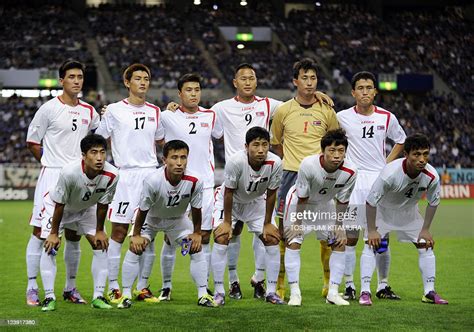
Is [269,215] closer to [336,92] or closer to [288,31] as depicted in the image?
[336,92]

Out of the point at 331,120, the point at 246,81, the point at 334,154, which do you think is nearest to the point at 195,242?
the point at 334,154

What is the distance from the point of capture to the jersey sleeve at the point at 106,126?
920 cm

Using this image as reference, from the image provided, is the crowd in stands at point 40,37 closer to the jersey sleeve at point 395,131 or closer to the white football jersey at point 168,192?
the jersey sleeve at point 395,131

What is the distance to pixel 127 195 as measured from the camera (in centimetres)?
901

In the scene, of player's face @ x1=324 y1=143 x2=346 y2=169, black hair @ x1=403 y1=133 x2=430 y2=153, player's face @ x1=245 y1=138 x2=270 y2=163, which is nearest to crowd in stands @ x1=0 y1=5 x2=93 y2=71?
player's face @ x1=245 y1=138 x2=270 y2=163

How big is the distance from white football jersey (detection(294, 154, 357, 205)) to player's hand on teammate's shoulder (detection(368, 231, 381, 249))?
20.8 inches

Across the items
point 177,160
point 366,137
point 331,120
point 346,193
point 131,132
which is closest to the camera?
point 177,160

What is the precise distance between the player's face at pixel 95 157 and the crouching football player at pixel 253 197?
53.7 inches

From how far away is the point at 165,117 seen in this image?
9.37 metres

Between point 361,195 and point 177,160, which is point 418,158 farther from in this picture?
point 177,160

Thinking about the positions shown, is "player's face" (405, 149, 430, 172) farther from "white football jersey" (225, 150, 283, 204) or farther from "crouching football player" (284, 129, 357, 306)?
"white football jersey" (225, 150, 283, 204)

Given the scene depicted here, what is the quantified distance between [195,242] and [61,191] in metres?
1.48

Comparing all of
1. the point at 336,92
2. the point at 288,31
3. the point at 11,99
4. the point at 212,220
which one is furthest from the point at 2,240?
the point at 288,31

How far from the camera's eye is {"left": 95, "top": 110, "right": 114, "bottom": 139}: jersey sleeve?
9195mm
